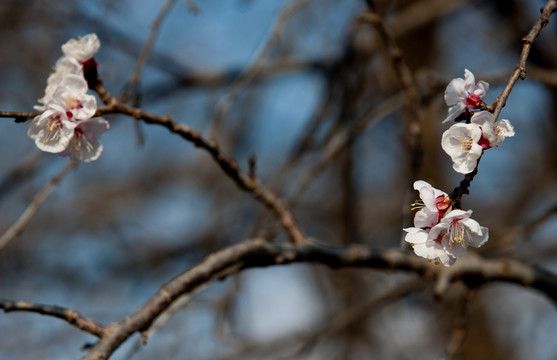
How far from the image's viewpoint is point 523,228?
8.06 feet

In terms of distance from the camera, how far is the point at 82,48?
145cm

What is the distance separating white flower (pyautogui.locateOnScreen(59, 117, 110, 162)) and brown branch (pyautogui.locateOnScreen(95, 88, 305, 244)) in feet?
0.16

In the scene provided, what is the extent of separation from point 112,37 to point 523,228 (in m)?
2.23

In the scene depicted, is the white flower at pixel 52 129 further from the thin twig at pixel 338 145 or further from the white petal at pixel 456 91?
the thin twig at pixel 338 145

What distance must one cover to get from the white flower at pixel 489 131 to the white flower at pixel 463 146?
0.04ft

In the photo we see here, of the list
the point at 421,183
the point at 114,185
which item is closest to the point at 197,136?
the point at 421,183

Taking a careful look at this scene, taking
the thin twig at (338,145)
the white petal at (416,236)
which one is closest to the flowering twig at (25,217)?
the thin twig at (338,145)

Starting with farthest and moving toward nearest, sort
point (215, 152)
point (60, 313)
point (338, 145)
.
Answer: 1. point (338, 145)
2. point (215, 152)
3. point (60, 313)

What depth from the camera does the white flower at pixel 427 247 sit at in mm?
1105

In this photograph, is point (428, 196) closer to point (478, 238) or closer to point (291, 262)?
point (478, 238)

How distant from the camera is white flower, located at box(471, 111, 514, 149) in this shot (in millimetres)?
1064

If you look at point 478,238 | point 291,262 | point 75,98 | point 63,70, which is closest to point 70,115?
point 75,98

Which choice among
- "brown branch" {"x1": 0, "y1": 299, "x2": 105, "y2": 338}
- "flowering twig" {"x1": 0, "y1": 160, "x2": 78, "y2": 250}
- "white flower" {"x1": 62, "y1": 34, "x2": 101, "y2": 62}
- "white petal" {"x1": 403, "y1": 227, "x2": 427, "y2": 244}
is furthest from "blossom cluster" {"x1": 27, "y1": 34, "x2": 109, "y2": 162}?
"white petal" {"x1": 403, "y1": 227, "x2": 427, "y2": 244}

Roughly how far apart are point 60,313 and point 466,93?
1.04 meters
